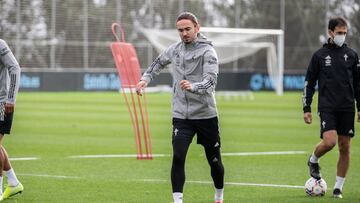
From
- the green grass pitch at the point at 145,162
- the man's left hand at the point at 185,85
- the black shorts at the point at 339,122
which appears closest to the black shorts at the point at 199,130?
the man's left hand at the point at 185,85

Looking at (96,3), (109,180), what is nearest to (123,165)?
(109,180)

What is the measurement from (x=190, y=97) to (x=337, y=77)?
2.02m

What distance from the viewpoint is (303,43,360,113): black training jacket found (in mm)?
11250

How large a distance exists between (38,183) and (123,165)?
2789mm

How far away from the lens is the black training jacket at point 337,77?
11250 millimetres

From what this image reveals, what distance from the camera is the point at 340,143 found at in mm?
11391

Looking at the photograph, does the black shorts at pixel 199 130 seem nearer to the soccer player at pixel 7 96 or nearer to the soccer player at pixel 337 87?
the soccer player at pixel 337 87

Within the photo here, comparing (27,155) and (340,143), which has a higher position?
(340,143)

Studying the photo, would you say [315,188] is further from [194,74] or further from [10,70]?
[10,70]

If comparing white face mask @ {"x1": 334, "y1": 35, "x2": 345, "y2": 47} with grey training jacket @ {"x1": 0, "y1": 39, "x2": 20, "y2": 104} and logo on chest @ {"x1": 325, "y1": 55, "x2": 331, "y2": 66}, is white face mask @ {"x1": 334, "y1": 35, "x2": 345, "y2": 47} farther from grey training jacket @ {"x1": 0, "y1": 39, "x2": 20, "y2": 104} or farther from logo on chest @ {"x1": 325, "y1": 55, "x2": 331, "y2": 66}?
grey training jacket @ {"x1": 0, "y1": 39, "x2": 20, "y2": 104}

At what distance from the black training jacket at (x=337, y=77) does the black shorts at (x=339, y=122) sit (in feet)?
0.20

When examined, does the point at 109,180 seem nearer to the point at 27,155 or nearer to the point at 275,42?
the point at 27,155

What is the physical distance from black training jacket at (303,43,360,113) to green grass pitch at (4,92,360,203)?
1.13 m

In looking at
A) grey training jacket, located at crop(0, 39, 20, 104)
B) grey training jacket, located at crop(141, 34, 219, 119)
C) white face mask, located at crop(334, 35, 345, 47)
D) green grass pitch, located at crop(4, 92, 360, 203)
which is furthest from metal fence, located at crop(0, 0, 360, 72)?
grey training jacket, located at crop(141, 34, 219, 119)
